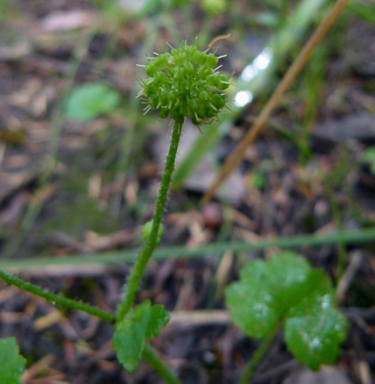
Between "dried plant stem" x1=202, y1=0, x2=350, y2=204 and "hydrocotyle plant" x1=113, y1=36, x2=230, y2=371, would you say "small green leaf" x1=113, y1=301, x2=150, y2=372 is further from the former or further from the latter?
"dried plant stem" x1=202, y1=0, x2=350, y2=204

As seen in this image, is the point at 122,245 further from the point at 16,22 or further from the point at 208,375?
the point at 16,22

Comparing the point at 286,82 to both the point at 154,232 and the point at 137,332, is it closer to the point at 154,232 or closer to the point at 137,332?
the point at 154,232

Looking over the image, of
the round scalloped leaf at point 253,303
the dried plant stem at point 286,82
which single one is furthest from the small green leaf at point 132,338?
the dried plant stem at point 286,82

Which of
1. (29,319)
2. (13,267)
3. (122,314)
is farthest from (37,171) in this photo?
(122,314)

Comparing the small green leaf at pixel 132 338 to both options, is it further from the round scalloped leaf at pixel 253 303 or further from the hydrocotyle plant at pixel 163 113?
the round scalloped leaf at pixel 253 303

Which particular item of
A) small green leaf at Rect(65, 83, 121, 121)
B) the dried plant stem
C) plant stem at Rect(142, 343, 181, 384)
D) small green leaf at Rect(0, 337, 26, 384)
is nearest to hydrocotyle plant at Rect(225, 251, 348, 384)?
plant stem at Rect(142, 343, 181, 384)

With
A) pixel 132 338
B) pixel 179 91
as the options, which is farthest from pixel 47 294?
pixel 179 91
